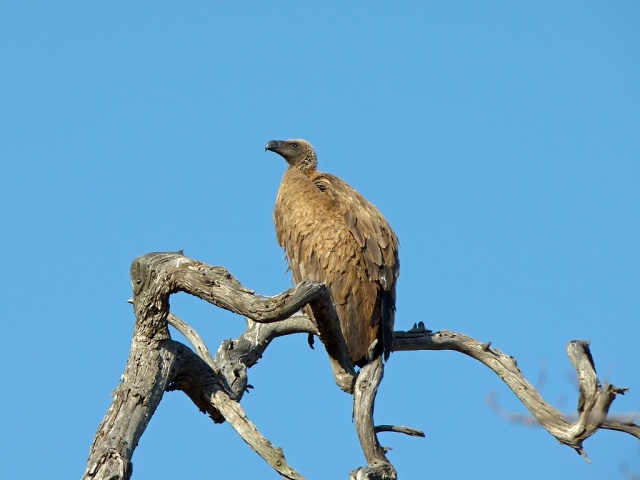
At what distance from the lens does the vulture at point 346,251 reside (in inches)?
317

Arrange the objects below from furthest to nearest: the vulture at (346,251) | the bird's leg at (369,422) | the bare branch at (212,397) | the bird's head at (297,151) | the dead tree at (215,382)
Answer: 1. the bird's head at (297,151)
2. the vulture at (346,251)
3. the bird's leg at (369,422)
4. the bare branch at (212,397)
5. the dead tree at (215,382)

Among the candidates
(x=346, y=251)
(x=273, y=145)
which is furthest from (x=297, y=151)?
(x=346, y=251)

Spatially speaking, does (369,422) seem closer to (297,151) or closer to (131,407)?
(131,407)

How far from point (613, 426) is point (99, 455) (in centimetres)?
277

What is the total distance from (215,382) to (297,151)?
4245 mm

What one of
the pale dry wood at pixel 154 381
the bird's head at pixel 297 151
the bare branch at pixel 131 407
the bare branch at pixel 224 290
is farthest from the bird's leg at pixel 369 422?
the bird's head at pixel 297 151

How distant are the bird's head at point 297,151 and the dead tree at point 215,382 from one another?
341 centimetres

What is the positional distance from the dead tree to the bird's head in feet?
11.2

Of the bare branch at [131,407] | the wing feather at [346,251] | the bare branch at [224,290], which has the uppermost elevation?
the wing feather at [346,251]

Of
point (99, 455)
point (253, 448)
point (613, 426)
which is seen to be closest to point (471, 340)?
point (613, 426)

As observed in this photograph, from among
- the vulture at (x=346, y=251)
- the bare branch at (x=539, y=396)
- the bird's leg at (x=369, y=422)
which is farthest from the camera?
the vulture at (x=346, y=251)

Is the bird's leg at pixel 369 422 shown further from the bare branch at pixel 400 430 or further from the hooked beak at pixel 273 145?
the hooked beak at pixel 273 145

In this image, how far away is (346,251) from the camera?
8.34m

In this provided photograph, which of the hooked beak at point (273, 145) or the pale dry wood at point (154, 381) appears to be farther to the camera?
the hooked beak at point (273, 145)
